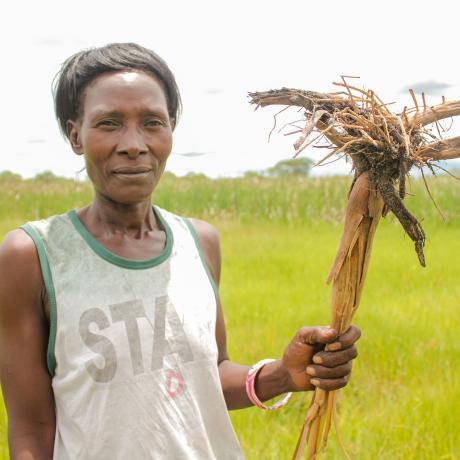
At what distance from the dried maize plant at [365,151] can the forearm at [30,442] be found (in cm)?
71

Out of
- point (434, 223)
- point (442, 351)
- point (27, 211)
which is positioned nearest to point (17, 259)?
point (442, 351)

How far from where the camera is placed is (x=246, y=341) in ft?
12.5

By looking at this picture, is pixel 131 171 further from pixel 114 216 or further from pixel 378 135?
pixel 378 135

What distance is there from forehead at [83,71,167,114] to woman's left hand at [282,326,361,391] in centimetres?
65

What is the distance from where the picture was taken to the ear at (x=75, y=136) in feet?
5.23

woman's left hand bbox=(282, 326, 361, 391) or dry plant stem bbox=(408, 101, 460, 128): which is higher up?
dry plant stem bbox=(408, 101, 460, 128)

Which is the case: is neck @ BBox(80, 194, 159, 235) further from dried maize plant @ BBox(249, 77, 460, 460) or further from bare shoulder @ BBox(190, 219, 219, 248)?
dried maize plant @ BBox(249, 77, 460, 460)

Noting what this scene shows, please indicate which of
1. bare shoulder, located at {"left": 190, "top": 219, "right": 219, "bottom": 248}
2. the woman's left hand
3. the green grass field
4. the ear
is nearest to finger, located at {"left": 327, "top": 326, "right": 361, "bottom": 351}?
the woman's left hand

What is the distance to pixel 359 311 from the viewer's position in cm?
436

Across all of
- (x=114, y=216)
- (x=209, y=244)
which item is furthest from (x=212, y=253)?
(x=114, y=216)

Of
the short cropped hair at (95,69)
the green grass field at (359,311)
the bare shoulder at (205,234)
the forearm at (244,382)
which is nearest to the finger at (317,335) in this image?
the forearm at (244,382)

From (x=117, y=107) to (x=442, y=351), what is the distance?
108 inches

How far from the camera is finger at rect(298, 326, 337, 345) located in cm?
154

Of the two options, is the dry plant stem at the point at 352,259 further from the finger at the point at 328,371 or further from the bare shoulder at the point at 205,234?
the bare shoulder at the point at 205,234
